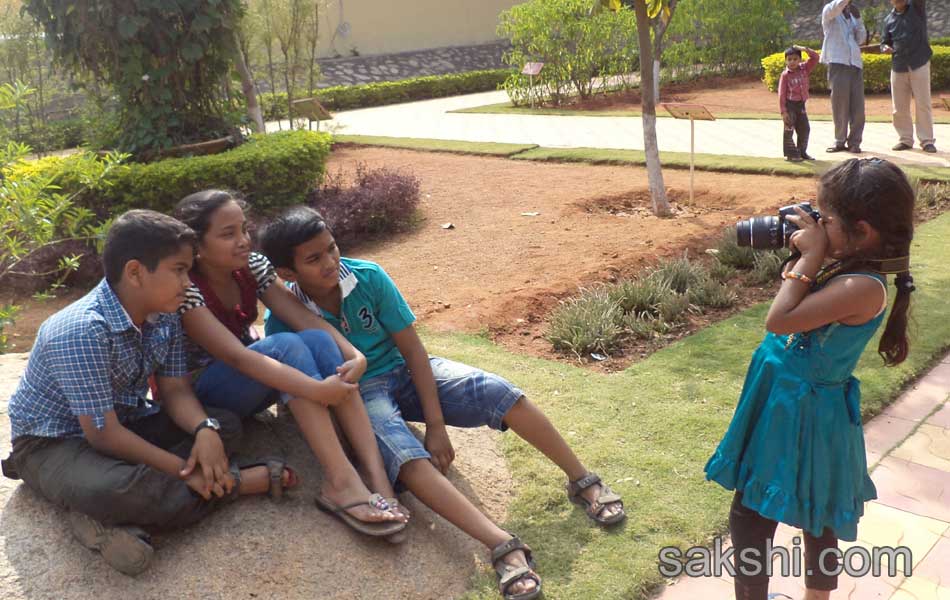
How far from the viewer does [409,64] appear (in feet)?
81.8

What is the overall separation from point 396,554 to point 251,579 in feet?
1.45

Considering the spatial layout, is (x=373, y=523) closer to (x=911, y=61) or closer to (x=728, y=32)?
(x=911, y=61)

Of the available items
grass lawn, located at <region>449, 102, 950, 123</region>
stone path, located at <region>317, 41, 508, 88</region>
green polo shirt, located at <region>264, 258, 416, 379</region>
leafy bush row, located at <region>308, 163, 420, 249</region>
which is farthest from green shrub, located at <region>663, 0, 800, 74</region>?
green polo shirt, located at <region>264, 258, 416, 379</region>

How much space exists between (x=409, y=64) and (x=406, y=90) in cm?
365

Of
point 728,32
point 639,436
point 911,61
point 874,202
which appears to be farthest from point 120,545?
point 728,32

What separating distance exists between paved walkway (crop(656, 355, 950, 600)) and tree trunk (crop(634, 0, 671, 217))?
3614 mm

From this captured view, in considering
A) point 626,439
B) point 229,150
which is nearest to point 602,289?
point 626,439

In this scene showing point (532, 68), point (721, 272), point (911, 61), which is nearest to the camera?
point (721, 272)

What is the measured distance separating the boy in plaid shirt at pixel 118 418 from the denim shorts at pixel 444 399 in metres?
0.51

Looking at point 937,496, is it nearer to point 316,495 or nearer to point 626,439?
point 626,439

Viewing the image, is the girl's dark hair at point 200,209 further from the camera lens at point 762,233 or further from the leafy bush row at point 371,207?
the leafy bush row at point 371,207

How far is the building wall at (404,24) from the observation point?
24359 millimetres

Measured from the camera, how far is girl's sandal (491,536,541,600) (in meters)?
2.59

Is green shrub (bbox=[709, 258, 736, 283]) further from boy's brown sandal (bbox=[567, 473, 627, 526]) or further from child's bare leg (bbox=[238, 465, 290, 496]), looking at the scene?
child's bare leg (bbox=[238, 465, 290, 496])
